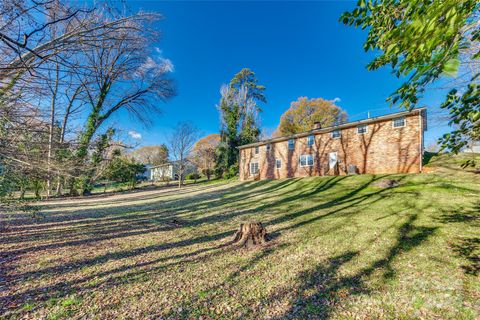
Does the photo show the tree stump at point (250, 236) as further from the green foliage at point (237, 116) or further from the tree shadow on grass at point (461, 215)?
the green foliage at point (237, 116)

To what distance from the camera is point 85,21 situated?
3.38m

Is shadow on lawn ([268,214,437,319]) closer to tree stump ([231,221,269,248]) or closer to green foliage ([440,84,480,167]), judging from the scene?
tree stump ([231,221,269,248])

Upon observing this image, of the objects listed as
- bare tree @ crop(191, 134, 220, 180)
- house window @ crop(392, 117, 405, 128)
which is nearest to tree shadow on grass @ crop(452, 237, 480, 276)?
house window @ crop(392, 117, 405, 128)

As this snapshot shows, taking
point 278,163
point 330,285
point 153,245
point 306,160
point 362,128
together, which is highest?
point 362,128

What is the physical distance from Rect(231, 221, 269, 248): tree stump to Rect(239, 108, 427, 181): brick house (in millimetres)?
9960

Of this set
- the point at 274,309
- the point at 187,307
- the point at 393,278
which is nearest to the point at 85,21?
the point at 187,307

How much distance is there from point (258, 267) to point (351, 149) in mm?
14701

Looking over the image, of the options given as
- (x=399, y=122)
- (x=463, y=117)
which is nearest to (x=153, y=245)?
(x=463, y=117)

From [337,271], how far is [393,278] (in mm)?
866

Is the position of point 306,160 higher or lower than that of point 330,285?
higher

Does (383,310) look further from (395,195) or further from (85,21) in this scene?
(395,195)

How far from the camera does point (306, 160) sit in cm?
1856

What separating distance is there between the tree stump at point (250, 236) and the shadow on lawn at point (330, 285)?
1647 millimetres

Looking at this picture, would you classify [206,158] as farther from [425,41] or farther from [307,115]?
[425,41]
